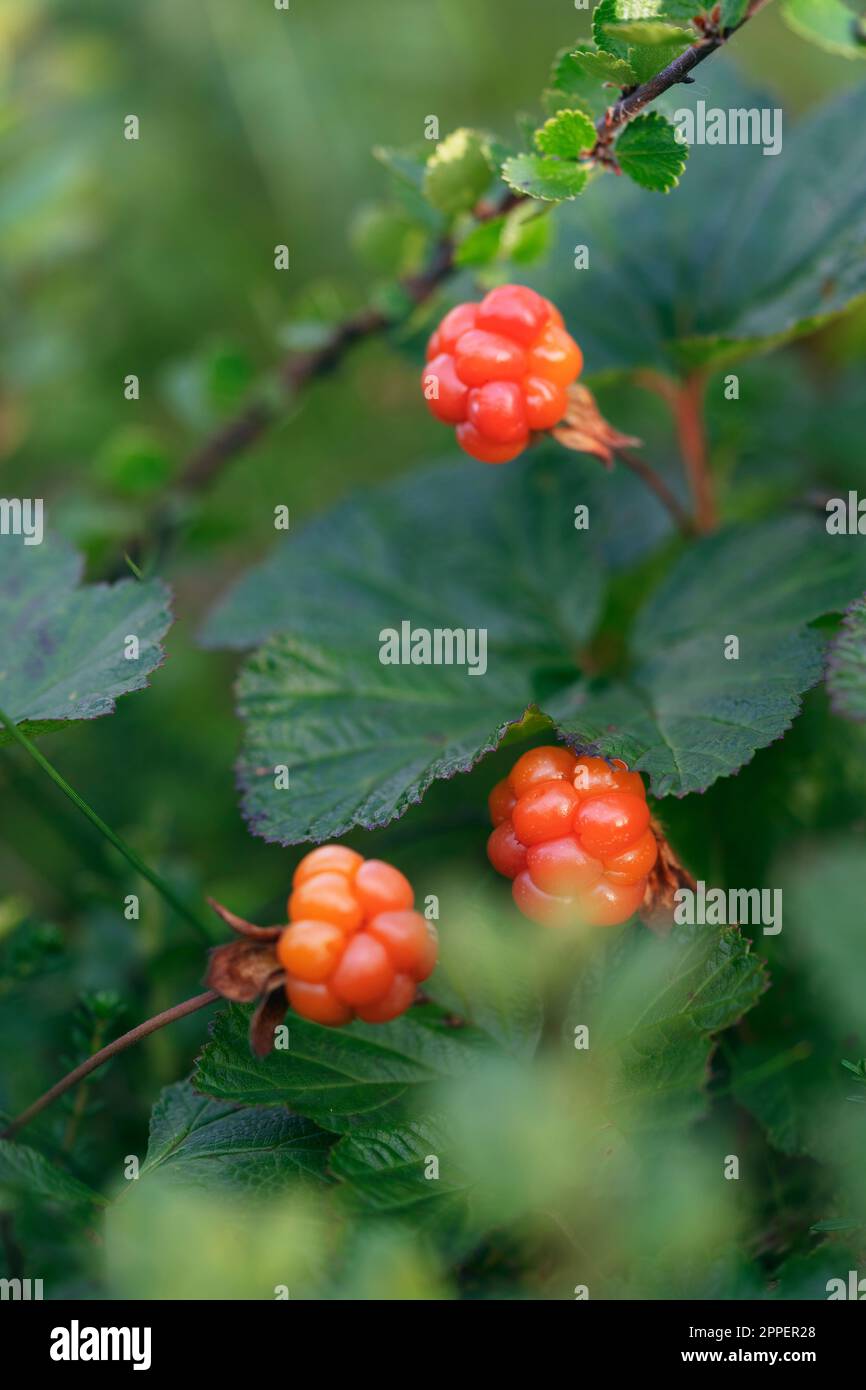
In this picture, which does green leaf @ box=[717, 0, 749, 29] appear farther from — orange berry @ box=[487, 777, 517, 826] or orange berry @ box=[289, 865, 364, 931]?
orange berry @ box=[289, 865, 364, 931]

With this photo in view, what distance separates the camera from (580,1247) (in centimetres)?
88

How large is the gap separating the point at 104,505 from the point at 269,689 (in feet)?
2.92

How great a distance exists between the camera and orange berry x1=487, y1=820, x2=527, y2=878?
928 millimetres

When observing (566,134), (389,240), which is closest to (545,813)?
(566,134)

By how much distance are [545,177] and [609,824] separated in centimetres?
55

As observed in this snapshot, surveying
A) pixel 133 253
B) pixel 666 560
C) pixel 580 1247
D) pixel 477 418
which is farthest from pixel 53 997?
pixel 133 253

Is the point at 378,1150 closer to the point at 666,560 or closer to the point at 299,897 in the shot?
the point at 299,897

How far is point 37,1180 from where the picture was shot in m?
0.88

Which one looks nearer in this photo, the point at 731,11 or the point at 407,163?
the point at 731,11

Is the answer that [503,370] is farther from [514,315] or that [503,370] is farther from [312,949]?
[312,949]

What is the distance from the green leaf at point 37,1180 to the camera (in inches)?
34.4

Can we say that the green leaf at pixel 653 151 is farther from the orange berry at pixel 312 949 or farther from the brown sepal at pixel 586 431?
the orange berry at pixel 312 949

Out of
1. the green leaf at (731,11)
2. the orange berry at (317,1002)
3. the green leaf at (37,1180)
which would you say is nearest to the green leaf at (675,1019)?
the orange berry at (317,1002)
